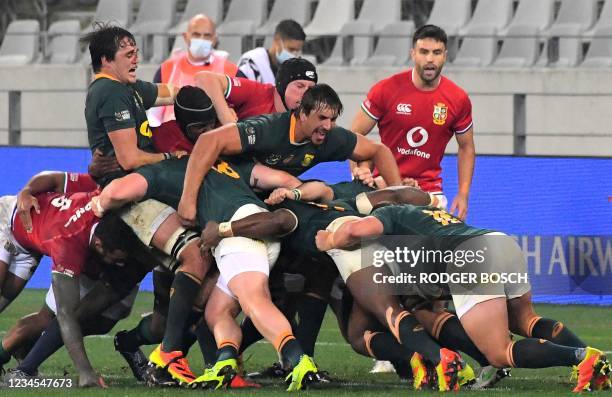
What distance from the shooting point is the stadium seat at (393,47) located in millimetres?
17469

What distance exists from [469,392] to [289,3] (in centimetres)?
1202

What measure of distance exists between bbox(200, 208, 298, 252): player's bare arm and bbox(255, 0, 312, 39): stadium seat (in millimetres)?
10764

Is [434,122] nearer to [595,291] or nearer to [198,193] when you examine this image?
[198,193]

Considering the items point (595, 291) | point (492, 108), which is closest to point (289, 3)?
point (492, 108)

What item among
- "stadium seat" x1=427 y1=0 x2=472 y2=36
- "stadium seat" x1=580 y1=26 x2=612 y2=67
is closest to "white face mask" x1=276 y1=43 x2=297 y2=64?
"stadium seat" x1=580 y1=26 x2=612 y2=67

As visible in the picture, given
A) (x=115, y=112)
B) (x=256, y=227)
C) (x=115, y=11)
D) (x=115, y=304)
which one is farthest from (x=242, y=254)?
(x=115, y=11)

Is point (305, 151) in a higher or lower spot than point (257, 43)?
lower

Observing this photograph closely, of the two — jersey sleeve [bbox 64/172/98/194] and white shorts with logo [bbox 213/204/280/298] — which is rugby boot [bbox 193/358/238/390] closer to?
white shorts with logo [bbox 213/204/280/298]

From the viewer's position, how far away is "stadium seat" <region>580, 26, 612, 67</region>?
53.9 ft

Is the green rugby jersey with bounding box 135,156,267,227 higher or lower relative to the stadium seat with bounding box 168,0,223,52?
lower

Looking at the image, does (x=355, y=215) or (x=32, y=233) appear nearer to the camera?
(x=355, y=215)

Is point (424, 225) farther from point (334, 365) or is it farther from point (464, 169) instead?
point (464, 169)

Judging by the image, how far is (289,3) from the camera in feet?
63.7

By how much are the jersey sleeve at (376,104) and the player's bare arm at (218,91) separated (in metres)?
1.12
